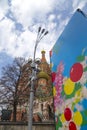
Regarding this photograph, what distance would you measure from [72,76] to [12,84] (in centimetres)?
2411

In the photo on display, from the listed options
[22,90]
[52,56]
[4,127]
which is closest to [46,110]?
[22,90]

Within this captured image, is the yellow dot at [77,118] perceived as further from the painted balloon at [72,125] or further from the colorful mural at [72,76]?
the painted balloon at [72,125]

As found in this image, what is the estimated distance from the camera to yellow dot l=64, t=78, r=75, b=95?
832 centimetres

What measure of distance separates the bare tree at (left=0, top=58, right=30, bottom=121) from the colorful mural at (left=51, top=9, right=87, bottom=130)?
73.1 feet

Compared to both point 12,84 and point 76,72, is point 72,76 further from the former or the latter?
point 12,84

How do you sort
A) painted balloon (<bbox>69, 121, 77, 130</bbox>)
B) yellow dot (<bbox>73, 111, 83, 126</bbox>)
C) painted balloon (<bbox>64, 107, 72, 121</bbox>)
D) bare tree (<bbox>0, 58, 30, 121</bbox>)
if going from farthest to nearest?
bare tree (<bbox>0, 58, 30, 121</bbox>), painted balloon (<bbox>64, 107, 72, 121</bbox>), painted balloon (<bbox>69, 121, 77, 130</bbox>), yellow dot (<bbox>73, 111, 83, 126</bbox>)

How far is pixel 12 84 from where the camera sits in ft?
105

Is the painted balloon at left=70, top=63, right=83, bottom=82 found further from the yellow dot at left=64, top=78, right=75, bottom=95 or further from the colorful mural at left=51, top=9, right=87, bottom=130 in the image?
the yellow dot at left=64, top=78, right=75, bottom=95

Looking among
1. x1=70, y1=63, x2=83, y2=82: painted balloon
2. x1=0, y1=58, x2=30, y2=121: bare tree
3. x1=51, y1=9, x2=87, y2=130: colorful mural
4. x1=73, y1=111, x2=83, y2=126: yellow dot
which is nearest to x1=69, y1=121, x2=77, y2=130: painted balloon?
x1=51, y1=9, x2=87, y2=130: colorful mural

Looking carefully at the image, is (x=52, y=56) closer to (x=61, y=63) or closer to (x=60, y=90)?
(x=61, y=63)

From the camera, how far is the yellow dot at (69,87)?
8.32m

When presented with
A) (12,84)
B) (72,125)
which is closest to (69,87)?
(72,125)

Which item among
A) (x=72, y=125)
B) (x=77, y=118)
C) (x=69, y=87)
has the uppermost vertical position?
(x=69, y=87)

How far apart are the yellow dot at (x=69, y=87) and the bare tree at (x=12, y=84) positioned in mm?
22902
